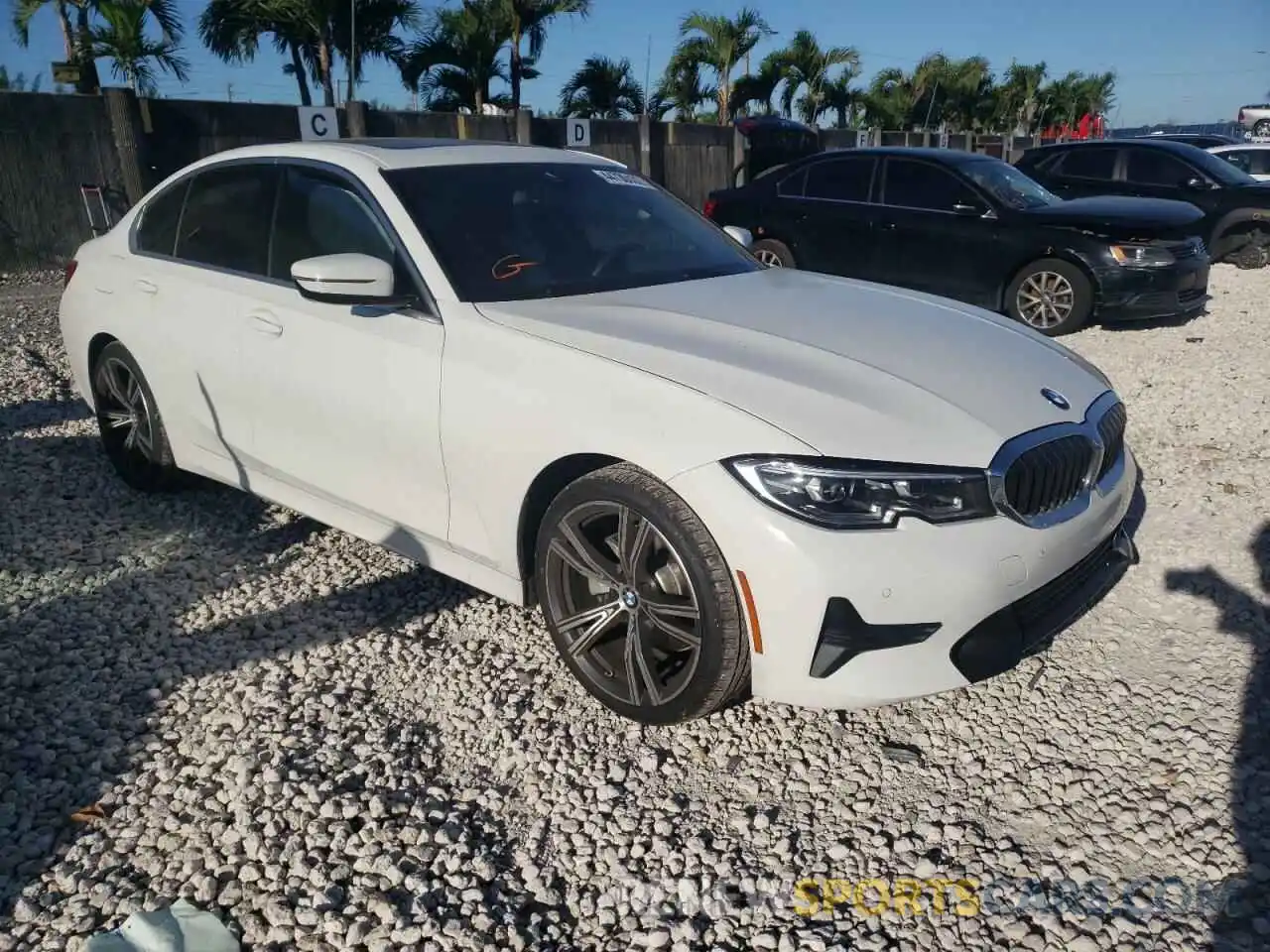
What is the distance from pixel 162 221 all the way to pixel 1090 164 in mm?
10790

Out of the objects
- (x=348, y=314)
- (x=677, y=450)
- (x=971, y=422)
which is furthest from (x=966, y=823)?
(x=348, y=314)

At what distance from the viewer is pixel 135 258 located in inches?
174

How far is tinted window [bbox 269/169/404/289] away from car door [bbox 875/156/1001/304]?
6.48m

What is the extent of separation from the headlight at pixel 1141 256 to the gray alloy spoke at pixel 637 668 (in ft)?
23.0

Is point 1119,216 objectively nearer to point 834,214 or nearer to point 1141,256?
point 1141,256

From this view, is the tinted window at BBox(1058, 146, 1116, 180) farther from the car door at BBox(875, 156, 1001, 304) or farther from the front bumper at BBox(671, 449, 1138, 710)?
the front bumper at BBox(671, 449, 1138, 710)

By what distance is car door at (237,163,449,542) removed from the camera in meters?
3.14

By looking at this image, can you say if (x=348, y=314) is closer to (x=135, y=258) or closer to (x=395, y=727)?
(x=395, y=727)

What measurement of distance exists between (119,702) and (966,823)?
2.58 metres

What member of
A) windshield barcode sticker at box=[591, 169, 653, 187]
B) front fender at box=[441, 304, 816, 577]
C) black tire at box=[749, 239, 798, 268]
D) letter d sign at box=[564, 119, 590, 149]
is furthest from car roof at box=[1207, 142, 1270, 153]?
front fender at box=[441, 304, 816, 577]

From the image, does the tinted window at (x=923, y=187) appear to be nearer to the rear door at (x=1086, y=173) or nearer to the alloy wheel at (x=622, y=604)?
the rear door at (x=1086, y=173)

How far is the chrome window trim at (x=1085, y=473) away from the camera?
2.53 meters

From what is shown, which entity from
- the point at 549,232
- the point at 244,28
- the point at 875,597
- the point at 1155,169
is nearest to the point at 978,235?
the point at 1155,169

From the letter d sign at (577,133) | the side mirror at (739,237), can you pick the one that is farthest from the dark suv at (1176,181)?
the side mirror at (739,237)
